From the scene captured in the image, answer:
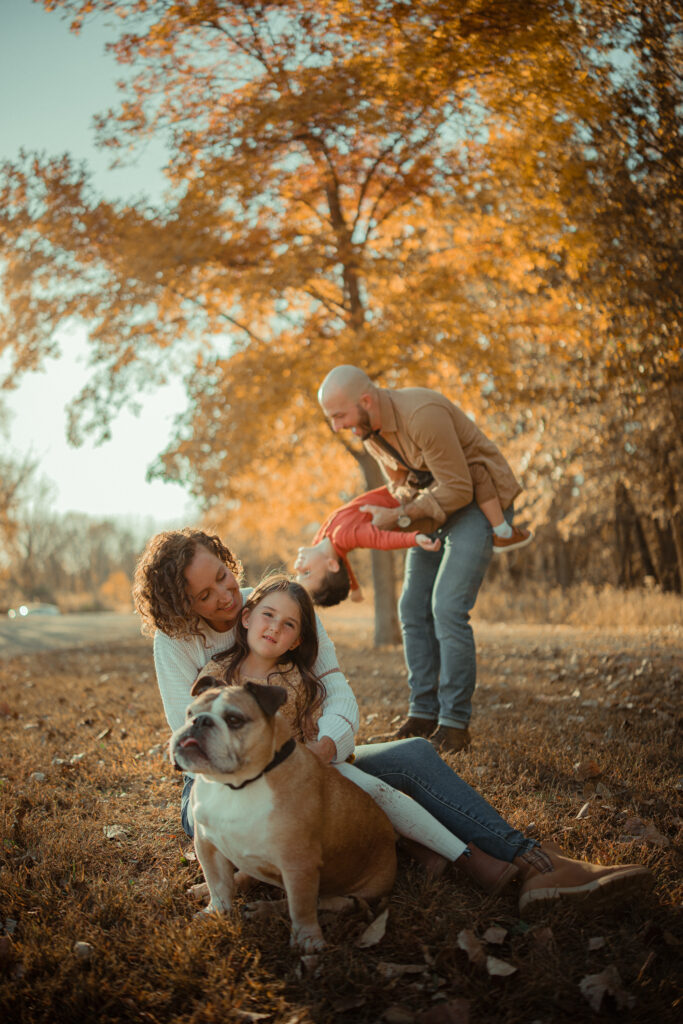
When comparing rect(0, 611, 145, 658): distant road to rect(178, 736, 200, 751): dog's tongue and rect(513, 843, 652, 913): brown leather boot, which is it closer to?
rect(178, 736, 200, 751): dog's tongue

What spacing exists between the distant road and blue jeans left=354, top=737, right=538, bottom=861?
10476 mm

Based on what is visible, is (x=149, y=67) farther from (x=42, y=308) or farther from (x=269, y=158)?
(x=42, y=308)

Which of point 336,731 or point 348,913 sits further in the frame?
point 336,731

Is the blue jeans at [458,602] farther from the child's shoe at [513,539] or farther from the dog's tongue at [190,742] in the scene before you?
the dog's tongue at [190,742]

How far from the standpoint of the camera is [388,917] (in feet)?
8.69

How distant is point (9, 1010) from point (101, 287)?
834cm

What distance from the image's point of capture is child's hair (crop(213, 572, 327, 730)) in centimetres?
326

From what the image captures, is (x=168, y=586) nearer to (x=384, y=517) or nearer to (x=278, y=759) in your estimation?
(x=278, y=759)

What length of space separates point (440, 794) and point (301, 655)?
0.85 metres

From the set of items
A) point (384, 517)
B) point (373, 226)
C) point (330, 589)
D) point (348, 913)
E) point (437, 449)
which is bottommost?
point (348, 913)

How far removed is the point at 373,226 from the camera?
32.5ft

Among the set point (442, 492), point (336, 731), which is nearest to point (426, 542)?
point (442, 492)

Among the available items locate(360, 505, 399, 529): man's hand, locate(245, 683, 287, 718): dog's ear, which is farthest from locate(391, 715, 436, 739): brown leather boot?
locate(245, 683, 287, 718): dog's ear

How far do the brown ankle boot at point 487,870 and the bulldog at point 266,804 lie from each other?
1.61ft
